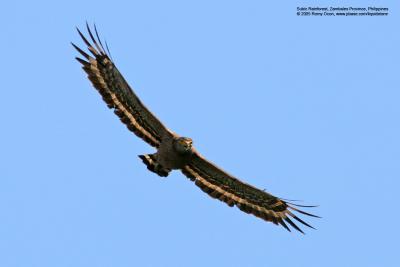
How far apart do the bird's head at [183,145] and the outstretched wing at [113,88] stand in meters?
0.46

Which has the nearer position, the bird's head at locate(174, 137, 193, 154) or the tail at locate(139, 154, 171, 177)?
the bird's head at locate(174, 137, 193, 154)

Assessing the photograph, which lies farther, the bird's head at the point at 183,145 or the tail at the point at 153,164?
the tail at the point at 153,164

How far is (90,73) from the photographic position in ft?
120

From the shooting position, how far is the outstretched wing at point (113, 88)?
36.5m

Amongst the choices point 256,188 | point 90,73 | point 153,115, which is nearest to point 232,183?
Answer: point 256,188

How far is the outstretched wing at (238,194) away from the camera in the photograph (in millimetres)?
37562

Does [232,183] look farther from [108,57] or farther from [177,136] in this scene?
[108,57]

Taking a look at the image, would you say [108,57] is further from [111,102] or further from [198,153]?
[198,153]

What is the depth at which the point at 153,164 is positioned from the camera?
120 feet

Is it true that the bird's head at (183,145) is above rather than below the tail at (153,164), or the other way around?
above

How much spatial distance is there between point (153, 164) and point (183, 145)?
1.29 m

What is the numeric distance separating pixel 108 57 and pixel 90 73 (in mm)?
788

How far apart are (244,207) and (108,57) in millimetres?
6868

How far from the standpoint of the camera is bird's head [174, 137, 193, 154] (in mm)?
36188
